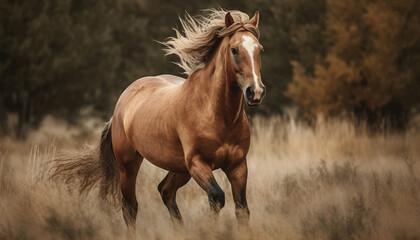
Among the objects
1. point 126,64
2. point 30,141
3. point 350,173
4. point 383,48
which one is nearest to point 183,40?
point 350,173

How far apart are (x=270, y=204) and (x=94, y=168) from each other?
89.3 inches

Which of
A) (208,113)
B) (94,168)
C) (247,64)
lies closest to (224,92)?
(208,113)

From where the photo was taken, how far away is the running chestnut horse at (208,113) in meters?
4.90

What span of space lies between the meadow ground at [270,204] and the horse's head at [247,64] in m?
1.18

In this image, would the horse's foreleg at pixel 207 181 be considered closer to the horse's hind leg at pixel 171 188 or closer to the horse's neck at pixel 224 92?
the horse's neck at pixel 224 92

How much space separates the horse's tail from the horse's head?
9.14 feet

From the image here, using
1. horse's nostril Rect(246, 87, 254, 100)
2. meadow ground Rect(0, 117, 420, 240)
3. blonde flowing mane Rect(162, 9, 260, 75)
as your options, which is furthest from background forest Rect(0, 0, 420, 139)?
horse's nostril Rect(246, 87, 254, 100)

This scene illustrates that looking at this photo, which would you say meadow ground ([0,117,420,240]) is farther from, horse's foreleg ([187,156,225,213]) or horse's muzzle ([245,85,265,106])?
horse's muzzle ([245,85,265,106])

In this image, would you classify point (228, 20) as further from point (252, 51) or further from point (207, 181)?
point (207, 181)

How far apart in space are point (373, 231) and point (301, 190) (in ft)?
6.65

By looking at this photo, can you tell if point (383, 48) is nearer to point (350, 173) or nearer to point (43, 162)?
point (350, 173)

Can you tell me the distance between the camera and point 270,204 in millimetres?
6344

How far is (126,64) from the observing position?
59.0ft

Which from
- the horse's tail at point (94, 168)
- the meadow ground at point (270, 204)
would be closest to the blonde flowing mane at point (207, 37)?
the meadow ground at point (270, 204)
